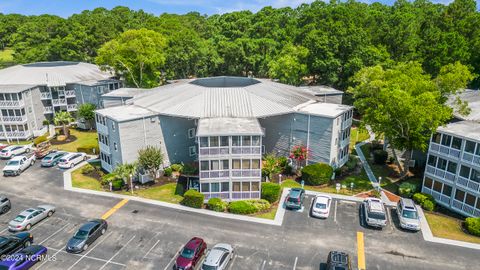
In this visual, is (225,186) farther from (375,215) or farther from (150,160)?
(375,215)

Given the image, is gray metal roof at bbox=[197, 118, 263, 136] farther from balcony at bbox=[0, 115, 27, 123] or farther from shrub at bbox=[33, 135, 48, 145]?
balcony at bbox=[0, 115, 27, 123]

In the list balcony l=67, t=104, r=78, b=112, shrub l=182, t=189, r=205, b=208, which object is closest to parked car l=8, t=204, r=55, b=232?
shrub l=182, t=189, r=205, b=208

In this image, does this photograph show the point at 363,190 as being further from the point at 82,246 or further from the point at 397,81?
the point at 82,246

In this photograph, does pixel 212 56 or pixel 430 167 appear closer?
pixel 430 167

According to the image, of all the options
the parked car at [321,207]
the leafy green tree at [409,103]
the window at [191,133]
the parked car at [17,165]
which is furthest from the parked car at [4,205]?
the leafy green tree at [409,103]

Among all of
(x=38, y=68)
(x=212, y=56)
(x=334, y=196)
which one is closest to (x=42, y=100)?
(x=38, y=68)

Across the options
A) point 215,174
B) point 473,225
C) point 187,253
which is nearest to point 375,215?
point 473,225
